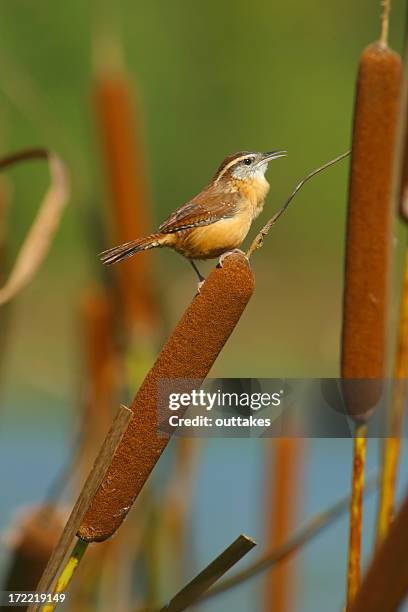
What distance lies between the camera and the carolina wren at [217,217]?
42.6 inches

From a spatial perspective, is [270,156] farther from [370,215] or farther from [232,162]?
[370,215]

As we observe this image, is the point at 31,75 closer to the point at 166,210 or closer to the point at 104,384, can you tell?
the point at 166,210

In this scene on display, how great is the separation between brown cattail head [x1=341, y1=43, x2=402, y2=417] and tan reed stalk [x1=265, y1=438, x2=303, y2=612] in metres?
0.79

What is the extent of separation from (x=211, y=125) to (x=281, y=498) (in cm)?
386

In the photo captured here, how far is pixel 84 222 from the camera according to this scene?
1.96 m

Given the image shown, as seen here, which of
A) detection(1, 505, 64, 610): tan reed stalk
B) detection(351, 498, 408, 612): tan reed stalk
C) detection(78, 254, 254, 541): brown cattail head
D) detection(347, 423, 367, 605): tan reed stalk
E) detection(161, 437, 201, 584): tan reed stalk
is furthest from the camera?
detection(161, 437, 201, 584): tan reed stalk

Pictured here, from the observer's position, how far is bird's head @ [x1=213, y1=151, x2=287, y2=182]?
1.21 meters

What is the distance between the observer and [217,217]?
1121mm

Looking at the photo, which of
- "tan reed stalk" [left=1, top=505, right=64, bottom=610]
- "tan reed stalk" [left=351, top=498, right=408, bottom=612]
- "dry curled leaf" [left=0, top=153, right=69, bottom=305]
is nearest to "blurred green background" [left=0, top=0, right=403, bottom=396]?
"tan reed stalk" [left=1, top=505, right=64, bottom=610]

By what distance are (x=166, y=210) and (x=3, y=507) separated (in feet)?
5.53

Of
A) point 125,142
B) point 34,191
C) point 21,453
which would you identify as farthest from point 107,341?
point 34,191

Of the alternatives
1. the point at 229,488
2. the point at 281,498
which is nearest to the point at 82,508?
the point at 281,498

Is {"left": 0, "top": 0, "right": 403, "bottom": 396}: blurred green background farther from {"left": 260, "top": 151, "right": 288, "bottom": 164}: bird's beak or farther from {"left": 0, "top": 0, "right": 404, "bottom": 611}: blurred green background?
{"left": 260, "top": 151, "right": 288, "bottom": 164}: bird's beak

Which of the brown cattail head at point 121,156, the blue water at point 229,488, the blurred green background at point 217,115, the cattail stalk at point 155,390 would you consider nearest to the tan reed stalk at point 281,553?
the cattail stalk at point 155,390
